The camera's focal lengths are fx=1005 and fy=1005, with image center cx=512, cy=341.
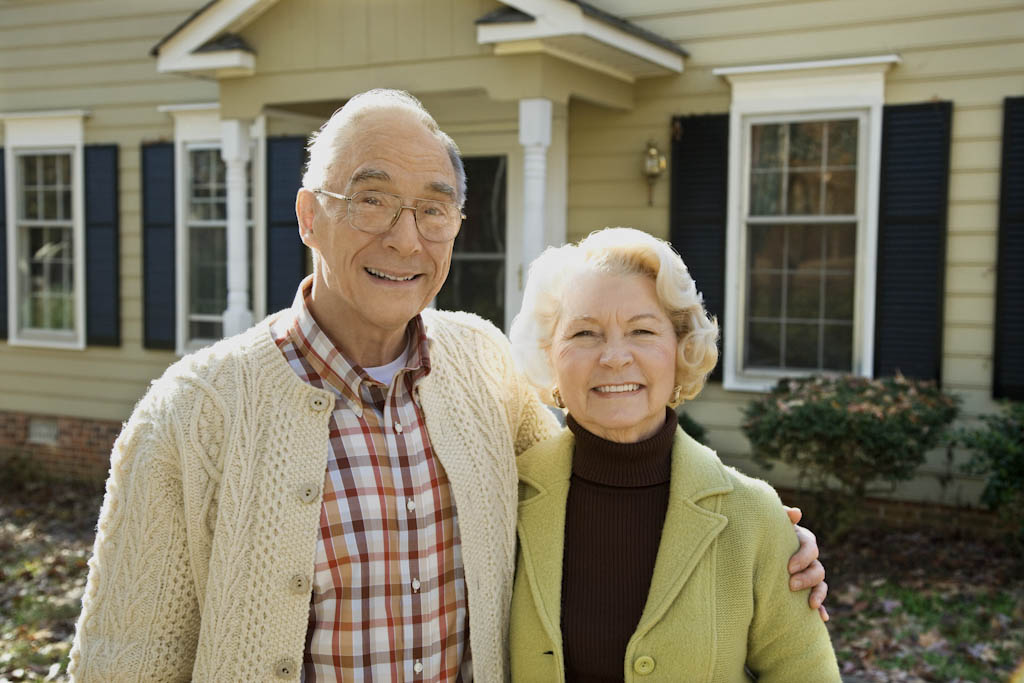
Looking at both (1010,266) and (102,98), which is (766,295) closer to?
(1010,266)

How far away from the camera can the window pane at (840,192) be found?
6633 mm

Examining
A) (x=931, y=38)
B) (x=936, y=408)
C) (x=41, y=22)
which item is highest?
(x=41, y=22)

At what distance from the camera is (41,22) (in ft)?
30.8

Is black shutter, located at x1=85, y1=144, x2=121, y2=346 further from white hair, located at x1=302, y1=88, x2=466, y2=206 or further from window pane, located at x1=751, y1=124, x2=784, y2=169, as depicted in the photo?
white hair, located at x1=302, y1=88, x2=466, y2=206

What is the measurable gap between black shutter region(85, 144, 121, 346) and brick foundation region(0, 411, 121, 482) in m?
0.79

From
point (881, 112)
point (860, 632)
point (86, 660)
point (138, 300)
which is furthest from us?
point (138, 300)

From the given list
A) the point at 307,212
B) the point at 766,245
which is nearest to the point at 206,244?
the point at 766,245

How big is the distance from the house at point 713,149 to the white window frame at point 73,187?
3.17 feet

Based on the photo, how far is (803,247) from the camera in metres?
6.81

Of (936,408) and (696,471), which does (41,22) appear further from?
(696,471)

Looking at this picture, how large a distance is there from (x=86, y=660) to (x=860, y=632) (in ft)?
13.8

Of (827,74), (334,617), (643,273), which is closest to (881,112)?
(827,74)

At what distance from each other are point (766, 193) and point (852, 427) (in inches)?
74.2

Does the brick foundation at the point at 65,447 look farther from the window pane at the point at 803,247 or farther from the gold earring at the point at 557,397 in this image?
the gold earring at the point at 557,397
